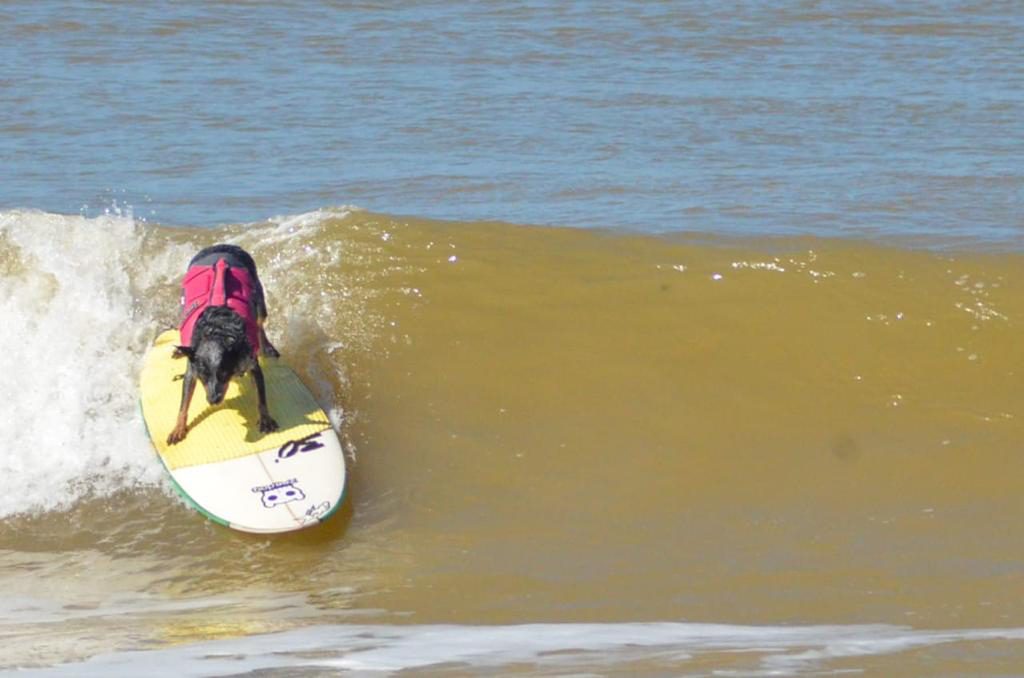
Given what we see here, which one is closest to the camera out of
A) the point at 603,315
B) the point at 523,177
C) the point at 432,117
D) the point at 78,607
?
the point at 78,607

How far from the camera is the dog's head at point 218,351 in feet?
23.0

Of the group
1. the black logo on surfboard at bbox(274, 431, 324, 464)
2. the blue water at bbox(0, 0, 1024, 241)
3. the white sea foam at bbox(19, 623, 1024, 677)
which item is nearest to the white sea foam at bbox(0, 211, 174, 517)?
the black logo on surfboard at bbox(274, 431, 324, 464)

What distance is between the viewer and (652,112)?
588 inches

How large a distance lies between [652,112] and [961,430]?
7435 mm

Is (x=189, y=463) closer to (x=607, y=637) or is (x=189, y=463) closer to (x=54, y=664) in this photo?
(x=54, y=664)

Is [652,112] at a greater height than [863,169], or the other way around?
[652,112]

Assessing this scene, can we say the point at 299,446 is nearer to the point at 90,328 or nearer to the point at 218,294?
the point at 218,294

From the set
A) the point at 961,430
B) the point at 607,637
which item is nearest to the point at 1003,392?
the point at 961,430

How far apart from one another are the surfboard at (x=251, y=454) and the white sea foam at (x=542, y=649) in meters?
1.10

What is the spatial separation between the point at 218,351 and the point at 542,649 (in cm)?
234

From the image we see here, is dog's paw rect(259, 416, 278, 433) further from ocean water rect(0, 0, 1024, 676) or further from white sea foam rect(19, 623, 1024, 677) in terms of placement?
white sea foam rect(19, 623, 1024, 677)

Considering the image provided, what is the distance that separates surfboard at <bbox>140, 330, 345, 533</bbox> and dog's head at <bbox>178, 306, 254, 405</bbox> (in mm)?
357

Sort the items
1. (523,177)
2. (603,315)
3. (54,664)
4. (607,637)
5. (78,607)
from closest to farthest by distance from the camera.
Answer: (54,664), (607,637), (78,607), (603,315), (523,177)

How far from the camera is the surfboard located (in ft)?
22.8
